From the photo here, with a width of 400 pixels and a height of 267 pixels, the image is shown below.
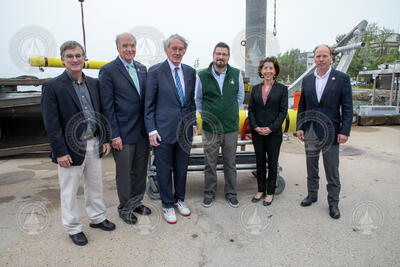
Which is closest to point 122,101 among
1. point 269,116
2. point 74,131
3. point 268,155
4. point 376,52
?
point 74,131

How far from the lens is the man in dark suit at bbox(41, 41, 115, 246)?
2.27 metres

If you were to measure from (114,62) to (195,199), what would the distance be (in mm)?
2028

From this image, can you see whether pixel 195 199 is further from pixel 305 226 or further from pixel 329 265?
pixel 329 265

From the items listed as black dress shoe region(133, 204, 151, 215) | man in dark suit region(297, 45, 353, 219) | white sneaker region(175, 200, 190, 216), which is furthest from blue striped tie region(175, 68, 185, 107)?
man in dark suit region(297, 45, 353, 219)

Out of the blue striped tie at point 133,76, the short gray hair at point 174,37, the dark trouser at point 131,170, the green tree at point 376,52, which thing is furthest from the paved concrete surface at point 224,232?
the green tree at point 376,52

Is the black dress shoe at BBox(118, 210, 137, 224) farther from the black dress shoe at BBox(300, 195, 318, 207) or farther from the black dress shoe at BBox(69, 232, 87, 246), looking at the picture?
the black dress shoe at BBox(300, 195, 318, 207)

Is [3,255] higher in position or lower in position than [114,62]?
lower

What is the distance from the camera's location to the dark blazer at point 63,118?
2.24 meters

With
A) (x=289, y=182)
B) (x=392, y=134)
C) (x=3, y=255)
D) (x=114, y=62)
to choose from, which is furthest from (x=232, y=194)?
(x=392, y=134)

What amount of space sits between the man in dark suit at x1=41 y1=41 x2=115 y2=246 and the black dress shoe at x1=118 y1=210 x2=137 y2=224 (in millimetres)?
338

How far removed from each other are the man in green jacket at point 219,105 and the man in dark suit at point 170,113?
22 centimetres

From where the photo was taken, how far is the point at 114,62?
2.65m

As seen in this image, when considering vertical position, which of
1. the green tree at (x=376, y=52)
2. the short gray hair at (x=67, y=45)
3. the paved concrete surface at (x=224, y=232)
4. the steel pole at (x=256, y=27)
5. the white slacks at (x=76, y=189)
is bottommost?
the paved concrete surface at (x=224, y=232)

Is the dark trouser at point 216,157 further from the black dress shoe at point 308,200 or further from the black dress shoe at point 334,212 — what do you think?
the black dress shoe at point 334,212
